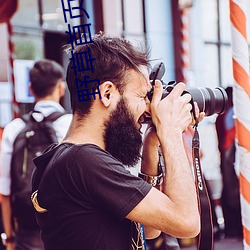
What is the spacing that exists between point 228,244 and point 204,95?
475cm

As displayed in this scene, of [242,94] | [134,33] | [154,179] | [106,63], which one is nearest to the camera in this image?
[106,63]

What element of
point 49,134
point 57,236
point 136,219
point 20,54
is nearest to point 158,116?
point 136,219

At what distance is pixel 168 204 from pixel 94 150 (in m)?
0.26

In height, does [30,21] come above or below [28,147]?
above

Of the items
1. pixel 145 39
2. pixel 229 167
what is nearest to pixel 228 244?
pixel 229 167

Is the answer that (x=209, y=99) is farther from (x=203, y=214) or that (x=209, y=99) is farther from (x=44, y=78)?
(x=44, y=78)

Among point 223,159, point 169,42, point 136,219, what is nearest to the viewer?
point 136,219

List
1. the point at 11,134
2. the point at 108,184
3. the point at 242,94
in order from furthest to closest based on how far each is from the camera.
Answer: the point at 11,134, the point at 242,94, the point at 108,184

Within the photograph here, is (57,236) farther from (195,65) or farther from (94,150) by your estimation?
(195,65)

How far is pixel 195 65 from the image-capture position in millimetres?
10570

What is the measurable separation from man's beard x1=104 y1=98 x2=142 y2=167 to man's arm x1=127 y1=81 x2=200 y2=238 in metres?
0.08

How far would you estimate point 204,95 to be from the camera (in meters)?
1.94

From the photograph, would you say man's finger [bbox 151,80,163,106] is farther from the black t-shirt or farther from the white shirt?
the white shirt

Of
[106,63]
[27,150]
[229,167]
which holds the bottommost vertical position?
[229,167]
